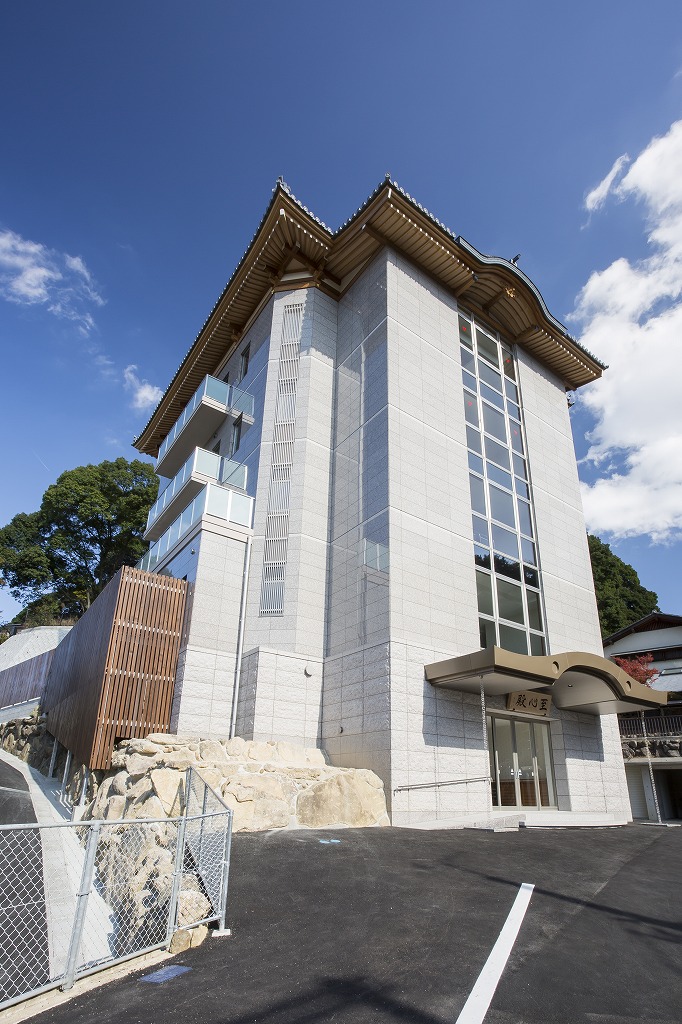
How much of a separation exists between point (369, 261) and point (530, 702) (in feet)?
49.7

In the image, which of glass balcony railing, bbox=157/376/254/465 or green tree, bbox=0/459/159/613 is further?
green tree, bbox=0/459/159/613

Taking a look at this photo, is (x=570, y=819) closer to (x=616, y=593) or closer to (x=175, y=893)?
(x=175, y=893)

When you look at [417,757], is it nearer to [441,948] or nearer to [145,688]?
[145,688]

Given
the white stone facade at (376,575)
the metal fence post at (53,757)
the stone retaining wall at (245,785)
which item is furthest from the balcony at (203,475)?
the metal fence post at (53,757)

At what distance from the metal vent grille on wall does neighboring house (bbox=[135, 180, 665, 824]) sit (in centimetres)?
7

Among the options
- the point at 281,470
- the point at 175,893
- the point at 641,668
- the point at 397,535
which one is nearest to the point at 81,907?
the point at 175,893

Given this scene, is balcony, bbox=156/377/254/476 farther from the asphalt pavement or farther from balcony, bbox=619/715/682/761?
balcony, bbox=619/715/682/761

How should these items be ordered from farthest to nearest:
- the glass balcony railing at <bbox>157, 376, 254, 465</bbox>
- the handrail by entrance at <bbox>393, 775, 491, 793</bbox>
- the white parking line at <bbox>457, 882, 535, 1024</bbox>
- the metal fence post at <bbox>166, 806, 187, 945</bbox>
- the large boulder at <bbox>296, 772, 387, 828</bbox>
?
1. the glass balcony railing at <bbox>157, 376, 254, 465</bbox>
2. the handrail by entrance at <bbox>393, 775, 491, 793</bbox>
3. the large boulder at <bbox>296, 772, 387, 828</bbox>
4. the metal fence post at <bbox>166, 806, 187, 945</bbox>
5. the white parking line at <bbox>457, 882, 535, 1024</bbox>

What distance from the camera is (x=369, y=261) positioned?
2048 centimetres

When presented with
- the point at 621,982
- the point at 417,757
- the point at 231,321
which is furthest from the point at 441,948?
the point at 231,321

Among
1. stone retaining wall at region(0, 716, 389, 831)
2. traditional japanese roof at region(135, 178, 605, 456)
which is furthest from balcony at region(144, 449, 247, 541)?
stone retaining wall at region(0, 716, 389, 831)

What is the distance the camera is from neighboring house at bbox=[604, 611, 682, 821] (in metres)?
27.0

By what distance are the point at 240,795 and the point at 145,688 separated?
16.8ft

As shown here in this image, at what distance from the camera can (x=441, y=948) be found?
490 centimetres
